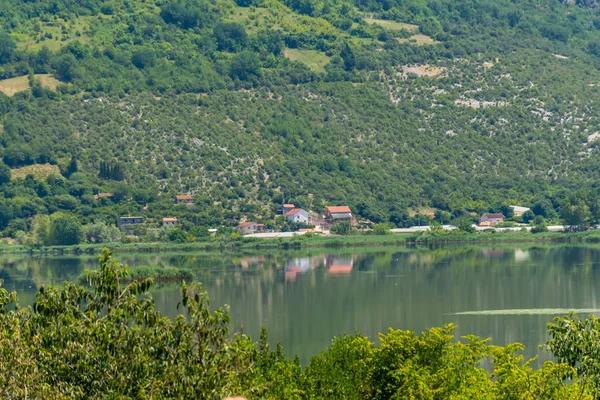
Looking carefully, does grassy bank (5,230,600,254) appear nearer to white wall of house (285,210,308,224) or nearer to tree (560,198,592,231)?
tree (560,198,592,231)

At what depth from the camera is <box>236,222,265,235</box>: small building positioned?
133250 millimetres

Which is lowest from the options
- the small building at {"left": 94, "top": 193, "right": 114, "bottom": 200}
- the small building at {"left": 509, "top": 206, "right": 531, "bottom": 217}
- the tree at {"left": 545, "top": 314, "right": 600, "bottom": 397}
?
the small building at {"left": 509, "top": 206, "right": 531, "bottom": 217}

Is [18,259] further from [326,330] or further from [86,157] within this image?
[326,330]

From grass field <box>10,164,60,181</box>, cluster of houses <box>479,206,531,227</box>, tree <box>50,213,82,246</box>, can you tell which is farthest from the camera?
grass field <box>10,164,60,181</box>

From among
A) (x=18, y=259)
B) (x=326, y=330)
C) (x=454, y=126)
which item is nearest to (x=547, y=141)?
(x=454, y=126)

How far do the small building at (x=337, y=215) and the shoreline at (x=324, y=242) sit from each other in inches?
390

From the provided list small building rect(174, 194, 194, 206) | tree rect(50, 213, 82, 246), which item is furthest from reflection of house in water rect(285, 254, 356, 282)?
small building rect(174, 194, 194, 206)

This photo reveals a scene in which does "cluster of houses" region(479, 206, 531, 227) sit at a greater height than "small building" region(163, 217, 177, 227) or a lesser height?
lesser

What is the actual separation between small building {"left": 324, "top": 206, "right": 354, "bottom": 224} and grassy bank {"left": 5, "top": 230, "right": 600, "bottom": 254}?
9.92 m

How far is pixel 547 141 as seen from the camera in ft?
555

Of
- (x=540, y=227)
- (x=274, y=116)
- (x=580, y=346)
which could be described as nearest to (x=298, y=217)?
(x=540, y=227)

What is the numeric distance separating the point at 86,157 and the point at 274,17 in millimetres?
58959

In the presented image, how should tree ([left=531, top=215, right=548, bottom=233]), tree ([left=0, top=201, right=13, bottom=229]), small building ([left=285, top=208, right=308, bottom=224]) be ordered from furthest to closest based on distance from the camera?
small building ([left=285, top=208, right=308, bottom=224]) → tree ([left=0, top=201, right=13, bottom=229]) → tree ([left=531, top=215, right=548, bottom=233])

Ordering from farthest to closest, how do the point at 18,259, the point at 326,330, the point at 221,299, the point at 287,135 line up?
the point at 287,135
the point at 18,259
the point at 221,299
the point at 326,330
